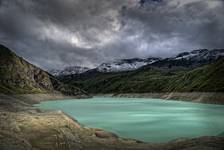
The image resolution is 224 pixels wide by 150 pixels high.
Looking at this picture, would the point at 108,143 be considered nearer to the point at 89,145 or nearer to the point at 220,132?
the point at 89,145

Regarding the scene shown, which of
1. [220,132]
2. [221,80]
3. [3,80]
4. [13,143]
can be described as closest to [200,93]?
[221,80]

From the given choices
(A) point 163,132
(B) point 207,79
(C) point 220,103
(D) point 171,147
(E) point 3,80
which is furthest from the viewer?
(E) point 3,80

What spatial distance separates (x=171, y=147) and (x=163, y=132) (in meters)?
13.1

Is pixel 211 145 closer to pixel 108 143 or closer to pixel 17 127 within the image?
pixel 108 143

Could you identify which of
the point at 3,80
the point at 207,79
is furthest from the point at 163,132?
the point at 3,80

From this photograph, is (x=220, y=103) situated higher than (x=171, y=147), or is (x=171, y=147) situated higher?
(x=220, y=103)

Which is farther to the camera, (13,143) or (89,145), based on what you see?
(89,145)

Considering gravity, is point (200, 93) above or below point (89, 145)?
above

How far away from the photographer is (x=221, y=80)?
139 meters

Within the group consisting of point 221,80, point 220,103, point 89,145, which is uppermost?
point 221,80

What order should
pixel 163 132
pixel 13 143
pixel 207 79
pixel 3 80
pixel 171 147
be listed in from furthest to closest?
1. pixel 3 80
2. pixel 207 79
3. pixel 163 132
4. pixel 171 147
5. pixel 13 143

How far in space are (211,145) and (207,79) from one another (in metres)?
136

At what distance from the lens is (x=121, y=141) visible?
33.2 m

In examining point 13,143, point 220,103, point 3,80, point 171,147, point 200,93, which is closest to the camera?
point 13,143
